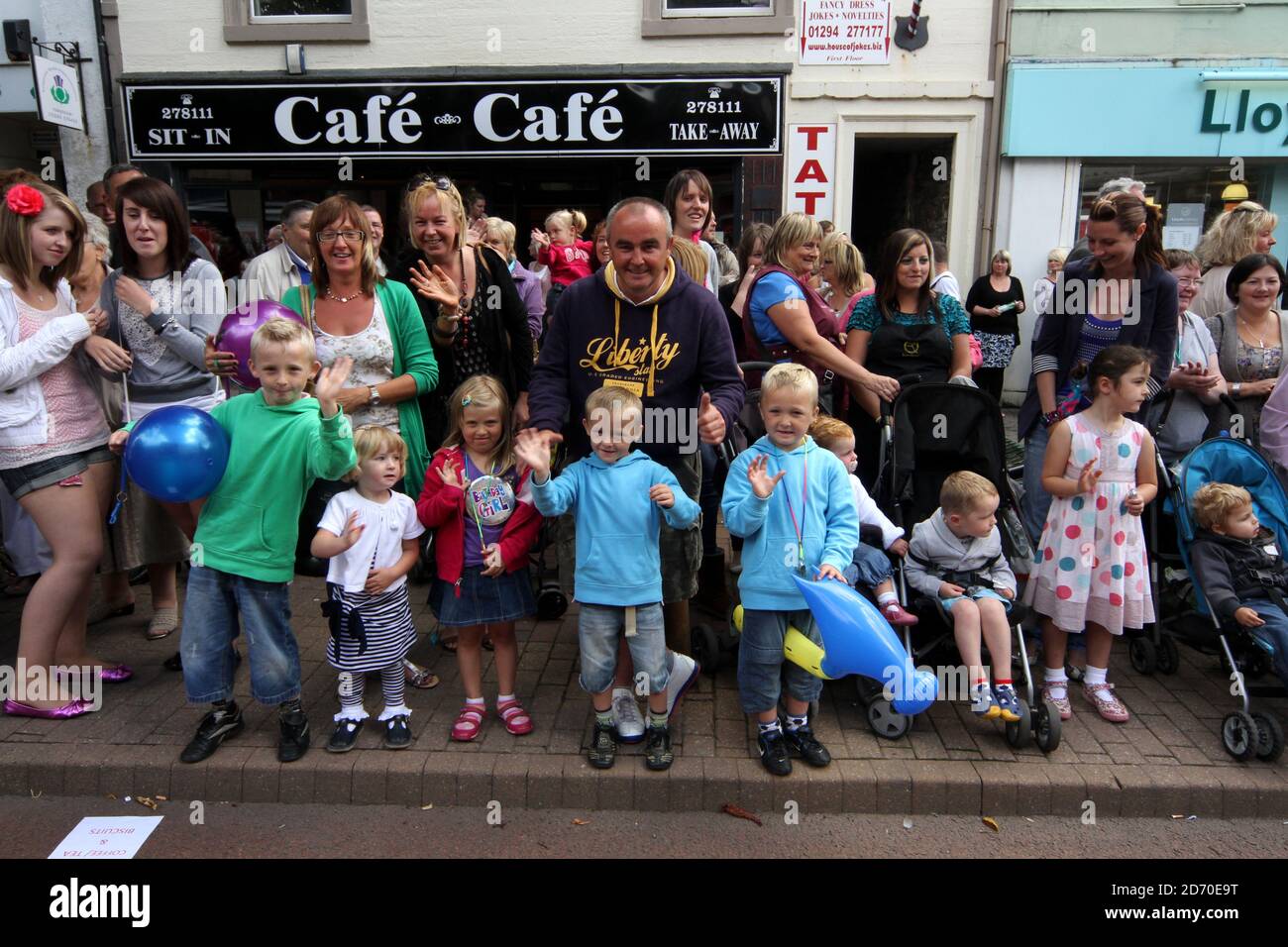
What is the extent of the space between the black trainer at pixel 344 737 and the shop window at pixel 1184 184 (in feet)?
30.9

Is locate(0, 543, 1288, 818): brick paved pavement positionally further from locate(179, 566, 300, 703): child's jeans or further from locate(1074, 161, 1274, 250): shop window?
locate(1074, 161, 1274, 250): shop window

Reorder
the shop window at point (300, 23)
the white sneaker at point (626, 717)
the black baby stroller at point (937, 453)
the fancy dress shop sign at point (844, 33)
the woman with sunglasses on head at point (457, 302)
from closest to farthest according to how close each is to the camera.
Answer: the white sneaker at point (626, 717) < the black baby stroller at point (937, 453) < the woman with sunglasses on head at point (457, 302) < the fancy dress shop sign at point (844, 33) < the shop window at point (300, 23)

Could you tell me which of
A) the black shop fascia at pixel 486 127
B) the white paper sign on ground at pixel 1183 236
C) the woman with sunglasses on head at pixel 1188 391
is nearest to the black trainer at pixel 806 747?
the woman with sunglasses on head at pixel 1188 391

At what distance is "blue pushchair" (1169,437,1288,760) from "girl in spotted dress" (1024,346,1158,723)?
0.25 meters

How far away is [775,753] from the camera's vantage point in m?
3.39

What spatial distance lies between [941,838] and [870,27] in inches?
340

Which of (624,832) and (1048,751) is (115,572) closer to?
(624,832)

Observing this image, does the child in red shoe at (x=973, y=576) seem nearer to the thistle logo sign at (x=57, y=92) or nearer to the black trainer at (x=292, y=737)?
the black trainer at (x=292, y=737)

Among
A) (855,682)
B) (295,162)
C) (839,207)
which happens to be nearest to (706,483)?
(855,682)

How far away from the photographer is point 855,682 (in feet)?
13.0

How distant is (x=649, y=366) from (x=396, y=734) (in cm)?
184

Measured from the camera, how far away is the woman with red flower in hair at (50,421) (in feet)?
11.6

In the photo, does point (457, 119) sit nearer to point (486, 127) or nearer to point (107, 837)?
point (486, 127)

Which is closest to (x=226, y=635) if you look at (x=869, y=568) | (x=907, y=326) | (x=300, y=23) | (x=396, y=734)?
(x=396, y=734)
